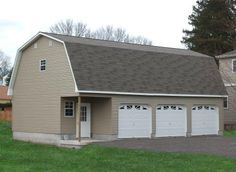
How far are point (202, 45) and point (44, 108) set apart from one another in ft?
108

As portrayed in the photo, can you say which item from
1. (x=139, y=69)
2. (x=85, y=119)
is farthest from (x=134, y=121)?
(x=139, y=69)

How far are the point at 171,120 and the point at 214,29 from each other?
30.5 metres

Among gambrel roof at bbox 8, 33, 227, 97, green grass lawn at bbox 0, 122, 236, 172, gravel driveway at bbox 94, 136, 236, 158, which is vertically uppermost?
gambrel roof at bbox 8, 33, 227, 97

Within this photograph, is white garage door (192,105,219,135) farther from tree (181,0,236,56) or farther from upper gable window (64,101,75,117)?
tree (181,0,236,56)

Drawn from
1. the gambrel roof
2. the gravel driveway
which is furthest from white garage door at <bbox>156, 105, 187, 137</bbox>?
the gravel driveway

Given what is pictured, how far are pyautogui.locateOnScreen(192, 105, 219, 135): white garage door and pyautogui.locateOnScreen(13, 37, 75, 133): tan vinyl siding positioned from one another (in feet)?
30.5

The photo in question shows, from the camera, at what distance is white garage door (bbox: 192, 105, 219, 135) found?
34.2m

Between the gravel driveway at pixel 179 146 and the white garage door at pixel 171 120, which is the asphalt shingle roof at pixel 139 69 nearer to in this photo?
the white garage door at pixel 171 120

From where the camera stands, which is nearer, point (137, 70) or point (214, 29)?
point (137, 70)

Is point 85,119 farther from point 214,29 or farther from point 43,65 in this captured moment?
point 214,29

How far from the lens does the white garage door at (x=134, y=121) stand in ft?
99.3

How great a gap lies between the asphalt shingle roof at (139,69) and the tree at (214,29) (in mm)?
22993

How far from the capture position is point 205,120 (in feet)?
114

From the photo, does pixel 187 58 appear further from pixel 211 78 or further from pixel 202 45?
pixel 202 45
